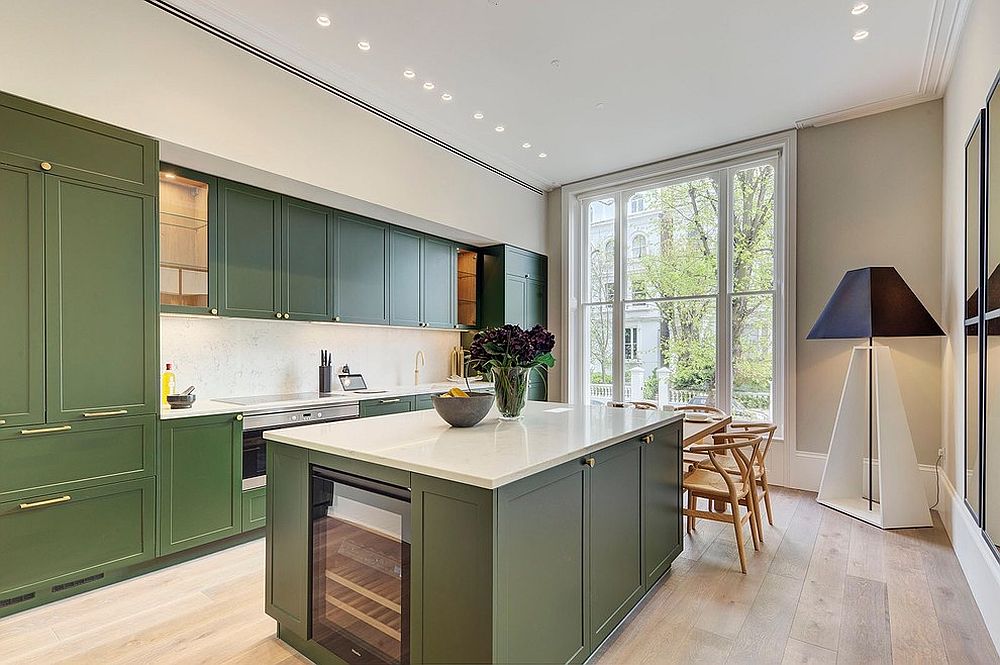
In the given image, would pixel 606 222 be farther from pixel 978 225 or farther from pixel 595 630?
pixel 595 630

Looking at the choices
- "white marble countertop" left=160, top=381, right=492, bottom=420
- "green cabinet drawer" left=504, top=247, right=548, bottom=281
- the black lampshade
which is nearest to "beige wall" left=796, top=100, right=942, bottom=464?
the black lampshade

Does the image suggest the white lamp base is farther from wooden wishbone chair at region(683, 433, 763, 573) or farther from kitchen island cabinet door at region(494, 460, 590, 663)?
kitchen island cabinet door at region(494, 460, 590, 663)

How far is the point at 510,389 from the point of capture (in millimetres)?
2488

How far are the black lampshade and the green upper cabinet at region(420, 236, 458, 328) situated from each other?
329cm

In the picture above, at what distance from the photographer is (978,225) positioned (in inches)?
105

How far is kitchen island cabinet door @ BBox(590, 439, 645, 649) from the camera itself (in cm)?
198

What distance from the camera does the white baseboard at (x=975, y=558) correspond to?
2.18 m

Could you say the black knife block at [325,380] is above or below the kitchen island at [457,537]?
above

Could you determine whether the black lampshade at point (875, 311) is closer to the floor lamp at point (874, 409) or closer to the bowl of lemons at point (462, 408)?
the floor lamp at point (874, 409)

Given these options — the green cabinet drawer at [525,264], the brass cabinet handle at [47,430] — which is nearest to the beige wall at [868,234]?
the green cabinet drawer at [525,264]

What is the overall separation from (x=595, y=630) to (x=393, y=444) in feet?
3.55

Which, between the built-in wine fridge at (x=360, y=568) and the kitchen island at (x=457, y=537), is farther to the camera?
the built-in wine fridge at (x=360, y=568)

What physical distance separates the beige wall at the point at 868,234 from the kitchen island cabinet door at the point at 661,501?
2533mm

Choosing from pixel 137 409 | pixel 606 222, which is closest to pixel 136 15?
pixel 137 409
